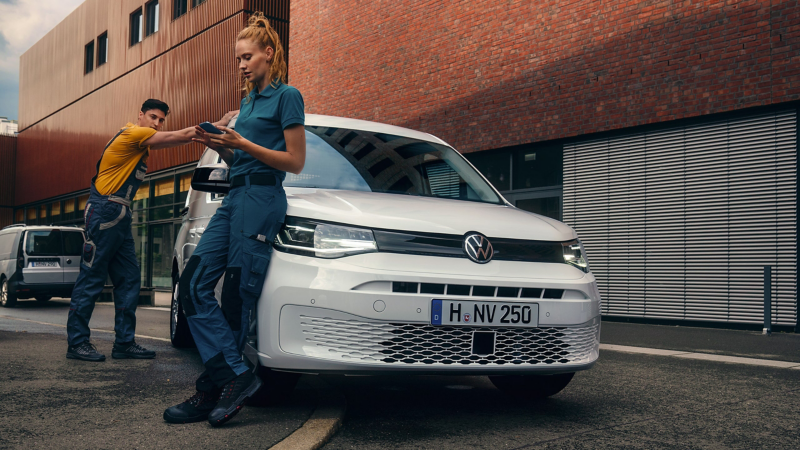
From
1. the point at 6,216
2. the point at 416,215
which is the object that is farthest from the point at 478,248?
the point at 6,216

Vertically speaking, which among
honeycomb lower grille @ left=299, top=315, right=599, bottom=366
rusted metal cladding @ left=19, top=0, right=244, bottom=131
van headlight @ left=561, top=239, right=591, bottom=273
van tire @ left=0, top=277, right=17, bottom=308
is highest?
rusted metal cladding @ left=19, top=0, right=244, bottom=131

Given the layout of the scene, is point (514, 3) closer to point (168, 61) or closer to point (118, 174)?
point (118, 174)

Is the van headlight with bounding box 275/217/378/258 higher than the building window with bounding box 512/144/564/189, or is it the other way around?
the building window with bounding box 512/144/564/189

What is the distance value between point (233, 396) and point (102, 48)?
1131 inches

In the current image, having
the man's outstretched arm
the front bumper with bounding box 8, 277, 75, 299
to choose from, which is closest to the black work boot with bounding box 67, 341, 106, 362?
the man's outstretched arm

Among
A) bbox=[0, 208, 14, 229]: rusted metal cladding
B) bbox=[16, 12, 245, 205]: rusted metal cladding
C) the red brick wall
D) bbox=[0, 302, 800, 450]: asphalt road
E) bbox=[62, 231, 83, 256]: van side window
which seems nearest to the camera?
bbox=[0, 302, 800, 450]: asphalt road

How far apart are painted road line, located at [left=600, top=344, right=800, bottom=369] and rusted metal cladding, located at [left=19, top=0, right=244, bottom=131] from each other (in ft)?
54.5

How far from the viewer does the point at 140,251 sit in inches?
1008

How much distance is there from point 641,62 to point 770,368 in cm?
647

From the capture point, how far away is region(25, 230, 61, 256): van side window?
14266mm

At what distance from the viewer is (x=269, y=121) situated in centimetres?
355

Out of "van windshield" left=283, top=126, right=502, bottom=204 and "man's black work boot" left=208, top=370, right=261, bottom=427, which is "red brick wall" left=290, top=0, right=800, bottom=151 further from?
"man's black work boot" left=208, top=370, right=261, bottom=427

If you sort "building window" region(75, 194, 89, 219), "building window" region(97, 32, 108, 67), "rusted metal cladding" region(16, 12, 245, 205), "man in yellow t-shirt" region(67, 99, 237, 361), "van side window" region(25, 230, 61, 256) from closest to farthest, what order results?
"man in yellow t-shirt" region(67, 99, 237, 361), "van side window" region(25, 230, 61, 256), "rusted metal cladding" region(16, 12, 245, 205), "building window" region(97, 32, 108, 67), "building window" region(75, 194, 89, 219)

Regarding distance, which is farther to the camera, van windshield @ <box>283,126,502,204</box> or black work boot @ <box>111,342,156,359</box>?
black work boot @ <box>111,342,156,359</box>
